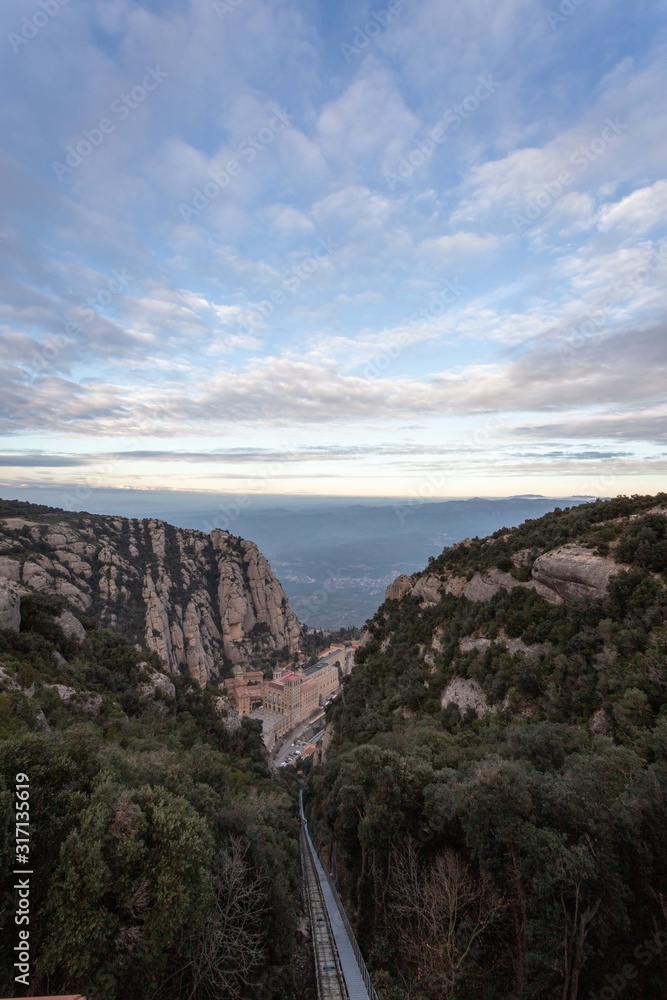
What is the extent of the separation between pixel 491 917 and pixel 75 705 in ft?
61.7

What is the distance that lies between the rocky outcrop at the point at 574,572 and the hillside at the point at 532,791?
0.10 m

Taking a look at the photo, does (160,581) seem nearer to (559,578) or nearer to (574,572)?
(559,578)

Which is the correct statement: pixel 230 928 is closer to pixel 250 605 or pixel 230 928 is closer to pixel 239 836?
pixel 239 836

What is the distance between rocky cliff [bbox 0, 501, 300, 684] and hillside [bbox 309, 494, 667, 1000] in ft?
102

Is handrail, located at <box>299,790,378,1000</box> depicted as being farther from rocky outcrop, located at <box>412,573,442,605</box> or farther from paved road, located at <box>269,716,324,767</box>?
paved road, located at <box>269,716,324,767</box>

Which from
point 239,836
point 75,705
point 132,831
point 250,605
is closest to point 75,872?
point 132,831

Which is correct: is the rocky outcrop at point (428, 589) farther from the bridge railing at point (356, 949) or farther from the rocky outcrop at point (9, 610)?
the rocky outcrop at point (9, 610)

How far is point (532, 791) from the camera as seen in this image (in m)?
11.2

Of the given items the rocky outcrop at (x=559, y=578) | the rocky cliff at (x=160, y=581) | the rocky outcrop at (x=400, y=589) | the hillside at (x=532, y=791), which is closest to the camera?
the hillside at (x=532, y=791)

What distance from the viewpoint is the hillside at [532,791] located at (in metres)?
9.46

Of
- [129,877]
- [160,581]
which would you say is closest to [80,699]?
[129,877]

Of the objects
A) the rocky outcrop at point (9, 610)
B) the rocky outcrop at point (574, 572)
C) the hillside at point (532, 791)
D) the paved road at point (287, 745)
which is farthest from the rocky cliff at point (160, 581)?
the rocky outcrop at point (574, 572)

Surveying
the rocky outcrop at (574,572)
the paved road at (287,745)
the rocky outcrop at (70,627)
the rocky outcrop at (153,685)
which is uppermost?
the rocky outcrop at (574,572)

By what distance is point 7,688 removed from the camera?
1645 centimetres
